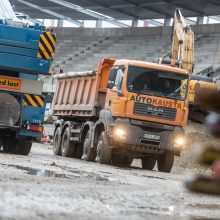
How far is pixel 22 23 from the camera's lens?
19.2 meters

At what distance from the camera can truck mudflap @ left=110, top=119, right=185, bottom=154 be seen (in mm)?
19562

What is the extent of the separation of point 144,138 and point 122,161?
7.81ft

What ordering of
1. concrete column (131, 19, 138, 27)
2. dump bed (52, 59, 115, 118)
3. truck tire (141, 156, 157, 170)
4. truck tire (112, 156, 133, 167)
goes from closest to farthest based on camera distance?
dump bed (52, 59, 115, 118) → truck tire (112, 156, 133, 167) → truck tire (141, 156, 157, 170) → concrete column (131, 19, 138, 27)

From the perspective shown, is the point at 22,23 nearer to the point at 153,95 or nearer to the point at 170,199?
the point at 153,95

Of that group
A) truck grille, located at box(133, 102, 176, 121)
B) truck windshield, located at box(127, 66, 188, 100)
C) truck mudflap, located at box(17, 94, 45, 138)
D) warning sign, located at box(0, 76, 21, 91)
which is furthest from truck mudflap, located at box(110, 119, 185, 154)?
warning sign, located at box(0, 76, 21, 91)

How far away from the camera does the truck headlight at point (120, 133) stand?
1956 cm

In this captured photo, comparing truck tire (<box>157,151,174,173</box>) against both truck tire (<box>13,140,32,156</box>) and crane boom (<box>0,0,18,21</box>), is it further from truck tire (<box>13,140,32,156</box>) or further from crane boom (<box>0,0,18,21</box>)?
crane boom (<box>0,0,18,21</box>)

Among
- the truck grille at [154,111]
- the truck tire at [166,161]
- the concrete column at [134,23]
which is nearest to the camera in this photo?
the truck grille at [154,111]

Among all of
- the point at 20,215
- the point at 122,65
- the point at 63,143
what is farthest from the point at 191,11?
the point at 20,215

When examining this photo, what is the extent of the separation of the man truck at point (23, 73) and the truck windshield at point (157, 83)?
224 cm

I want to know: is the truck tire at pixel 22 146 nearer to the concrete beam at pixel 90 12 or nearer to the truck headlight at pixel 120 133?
the truck headlight at pixel 120 133

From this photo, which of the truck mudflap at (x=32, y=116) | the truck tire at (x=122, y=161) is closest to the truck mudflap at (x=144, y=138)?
the truck tire at (x=122, y=161)

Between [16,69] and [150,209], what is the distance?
10792 mm

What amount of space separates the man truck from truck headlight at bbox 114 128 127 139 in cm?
201
